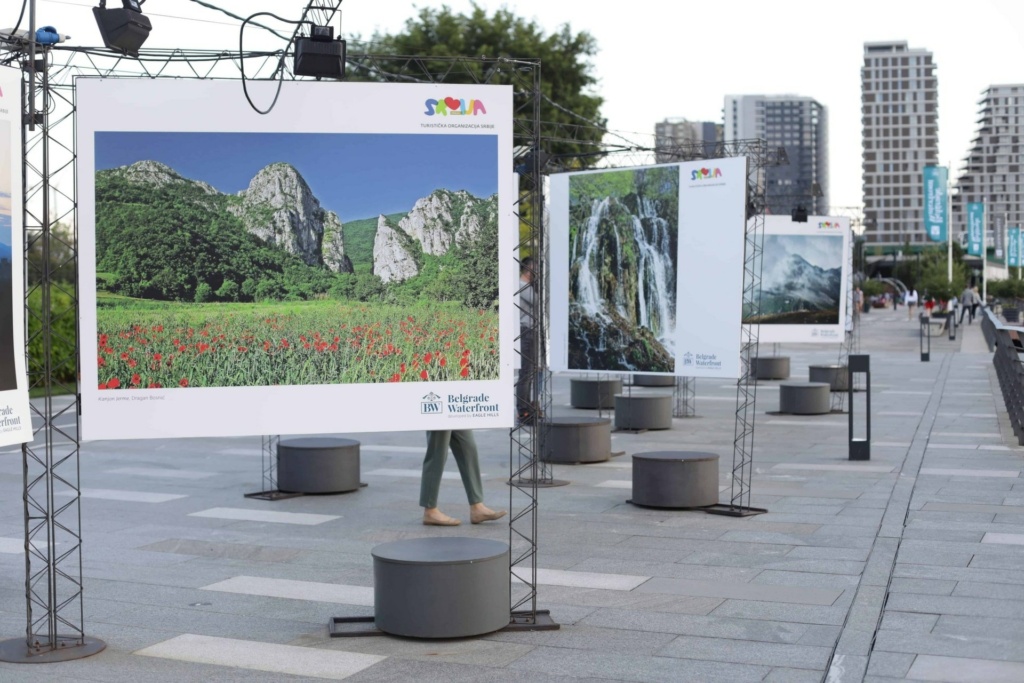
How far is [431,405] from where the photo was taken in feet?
25.0

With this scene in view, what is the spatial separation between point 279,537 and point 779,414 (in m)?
12.8

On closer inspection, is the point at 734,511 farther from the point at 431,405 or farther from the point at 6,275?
the point at 6,275

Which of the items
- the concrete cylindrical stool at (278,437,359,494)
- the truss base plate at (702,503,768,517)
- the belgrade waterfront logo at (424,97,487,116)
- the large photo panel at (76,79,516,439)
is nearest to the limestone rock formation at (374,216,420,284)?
the large photo panel at (76,79,516,439)

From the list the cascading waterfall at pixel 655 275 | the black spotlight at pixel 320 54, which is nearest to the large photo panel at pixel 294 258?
the black spotlight at pixel 320 54

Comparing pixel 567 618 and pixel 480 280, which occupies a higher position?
pixel 480 280

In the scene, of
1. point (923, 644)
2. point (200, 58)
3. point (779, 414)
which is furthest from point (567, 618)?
point (779, 414)

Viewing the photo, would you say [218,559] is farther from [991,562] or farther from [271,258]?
[991,562]

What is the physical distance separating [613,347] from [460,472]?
18.5 ft

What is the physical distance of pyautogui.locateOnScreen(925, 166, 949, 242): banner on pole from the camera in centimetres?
5984

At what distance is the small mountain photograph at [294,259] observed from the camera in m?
7.23

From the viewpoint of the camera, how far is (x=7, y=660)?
644 centimetres

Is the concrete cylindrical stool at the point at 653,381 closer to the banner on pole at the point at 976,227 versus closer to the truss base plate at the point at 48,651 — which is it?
the truss base plate at the point at 48,651

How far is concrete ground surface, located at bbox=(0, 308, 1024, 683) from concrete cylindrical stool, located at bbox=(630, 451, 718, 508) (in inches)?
15.4

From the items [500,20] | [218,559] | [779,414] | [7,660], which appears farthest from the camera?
[500,20]
